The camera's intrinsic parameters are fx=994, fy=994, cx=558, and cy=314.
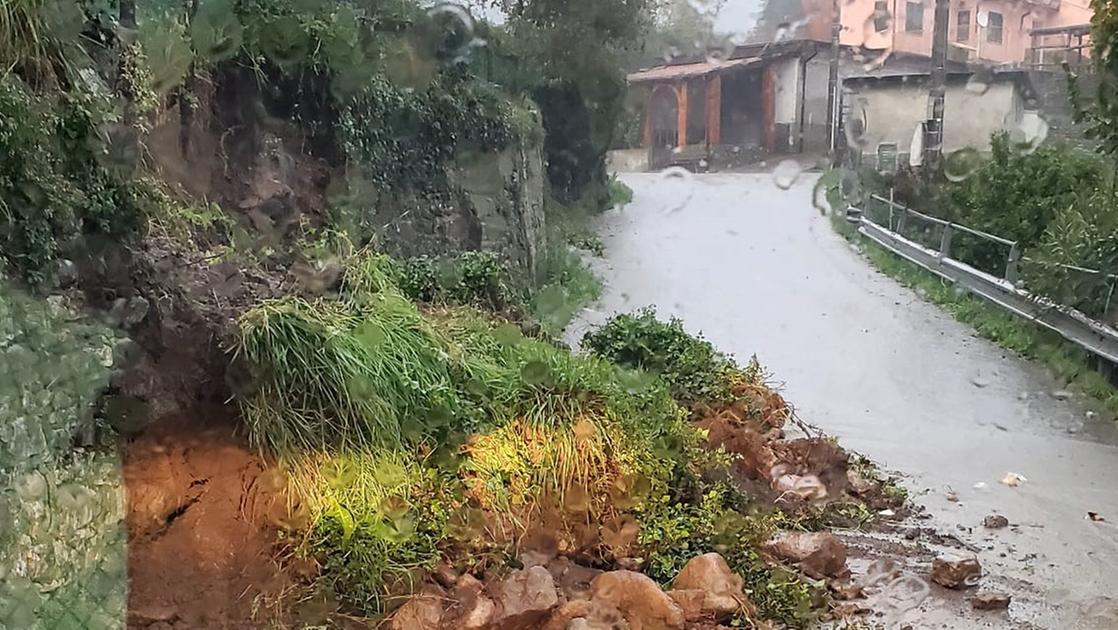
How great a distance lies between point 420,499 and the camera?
2066 mm

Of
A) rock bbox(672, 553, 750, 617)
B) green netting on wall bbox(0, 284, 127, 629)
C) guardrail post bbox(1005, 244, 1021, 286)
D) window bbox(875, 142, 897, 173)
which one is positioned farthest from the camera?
guardrail post bbox(1005, 244, 1021, 286)

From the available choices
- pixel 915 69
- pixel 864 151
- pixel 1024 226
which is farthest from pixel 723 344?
pixel 1024 226

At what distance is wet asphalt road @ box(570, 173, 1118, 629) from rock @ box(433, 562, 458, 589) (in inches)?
52.4

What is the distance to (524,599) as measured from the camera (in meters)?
1.97

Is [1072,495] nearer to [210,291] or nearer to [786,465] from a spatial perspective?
[786,465]

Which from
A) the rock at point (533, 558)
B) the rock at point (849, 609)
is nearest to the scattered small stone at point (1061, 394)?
the rock at point (849, 609)

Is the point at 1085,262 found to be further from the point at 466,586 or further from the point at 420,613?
the point at 420,613

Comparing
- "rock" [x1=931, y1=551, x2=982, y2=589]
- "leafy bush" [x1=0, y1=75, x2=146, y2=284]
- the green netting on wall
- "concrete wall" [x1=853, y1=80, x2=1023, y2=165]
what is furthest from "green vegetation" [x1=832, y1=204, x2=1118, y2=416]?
the green netting on wall

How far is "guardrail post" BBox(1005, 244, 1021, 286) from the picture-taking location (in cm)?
346

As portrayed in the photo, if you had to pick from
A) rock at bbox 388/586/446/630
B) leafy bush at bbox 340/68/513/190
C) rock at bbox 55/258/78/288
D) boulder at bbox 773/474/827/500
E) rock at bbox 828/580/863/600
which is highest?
leafy bush at bbox 340/68/513/190

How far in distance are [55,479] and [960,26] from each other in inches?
108

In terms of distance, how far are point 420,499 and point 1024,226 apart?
2.68 m

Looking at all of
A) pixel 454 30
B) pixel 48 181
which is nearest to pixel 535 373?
pixel 48 181

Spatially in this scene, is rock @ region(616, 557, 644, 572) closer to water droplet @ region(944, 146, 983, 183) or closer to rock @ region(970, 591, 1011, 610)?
rock @ region(970, 591, 1011, 610)
